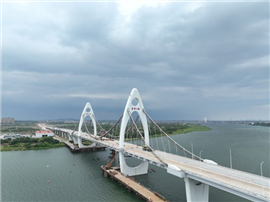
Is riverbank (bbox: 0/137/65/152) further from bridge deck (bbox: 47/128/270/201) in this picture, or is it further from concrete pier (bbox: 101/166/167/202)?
bridge deck (bbox: 47/128/270/201)

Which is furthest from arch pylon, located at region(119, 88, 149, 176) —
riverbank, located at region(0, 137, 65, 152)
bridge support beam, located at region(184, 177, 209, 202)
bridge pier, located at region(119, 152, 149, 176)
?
riverbank, located at region(0, 137, 65, 152)

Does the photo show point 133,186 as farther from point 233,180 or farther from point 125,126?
point 233,180

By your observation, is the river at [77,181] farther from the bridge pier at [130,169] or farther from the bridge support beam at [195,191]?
the bridge support beam at [195,191]

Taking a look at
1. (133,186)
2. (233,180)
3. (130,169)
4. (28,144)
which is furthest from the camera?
(28,144)

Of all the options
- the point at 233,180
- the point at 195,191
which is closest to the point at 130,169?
the point at 195,191

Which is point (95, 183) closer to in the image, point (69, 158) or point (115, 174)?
point (115, 174)
